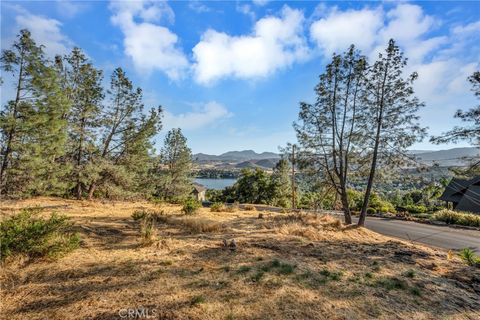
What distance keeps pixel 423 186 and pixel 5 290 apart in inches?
550

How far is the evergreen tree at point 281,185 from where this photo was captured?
38.9 meters

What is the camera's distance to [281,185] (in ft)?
128

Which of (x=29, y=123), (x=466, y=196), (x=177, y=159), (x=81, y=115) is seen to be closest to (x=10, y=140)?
(x=29, y=123)

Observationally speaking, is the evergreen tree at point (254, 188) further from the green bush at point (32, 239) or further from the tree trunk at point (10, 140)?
the green bush at point (32, 239)

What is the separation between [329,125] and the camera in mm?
12766

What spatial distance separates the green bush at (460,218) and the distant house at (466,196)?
17.6ft

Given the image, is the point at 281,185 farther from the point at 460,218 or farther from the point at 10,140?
the point at 10,140

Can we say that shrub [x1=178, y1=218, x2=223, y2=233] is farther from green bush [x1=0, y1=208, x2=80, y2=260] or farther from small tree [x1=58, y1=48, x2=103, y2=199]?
small tree [x1=58, y1=48, x2=103, y2=199]

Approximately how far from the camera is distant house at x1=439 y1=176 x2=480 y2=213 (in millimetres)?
25352

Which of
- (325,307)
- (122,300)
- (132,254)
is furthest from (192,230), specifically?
(325,307)

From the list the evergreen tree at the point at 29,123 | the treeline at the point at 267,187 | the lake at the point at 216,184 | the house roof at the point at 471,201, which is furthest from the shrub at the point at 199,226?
the lake at the point at 216,184

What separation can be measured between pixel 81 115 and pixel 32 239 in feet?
35.4

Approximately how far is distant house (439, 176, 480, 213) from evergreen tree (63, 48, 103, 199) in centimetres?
3039

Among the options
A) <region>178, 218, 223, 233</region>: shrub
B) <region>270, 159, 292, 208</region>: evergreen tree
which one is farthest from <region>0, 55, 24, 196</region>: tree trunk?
<region>270, 159, 292, 208</region>: evergreen tree
